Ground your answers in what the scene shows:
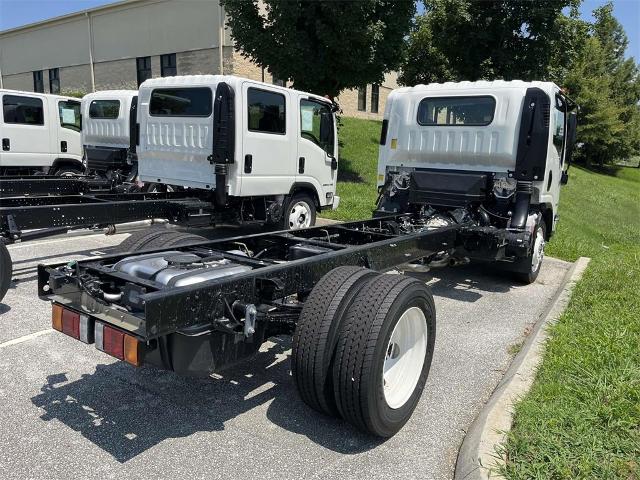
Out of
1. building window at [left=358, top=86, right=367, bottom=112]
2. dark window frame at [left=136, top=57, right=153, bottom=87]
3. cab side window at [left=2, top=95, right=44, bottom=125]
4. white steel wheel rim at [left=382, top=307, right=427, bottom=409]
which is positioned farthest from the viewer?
building window at [left=358, top=86, right=367, bottom=112]

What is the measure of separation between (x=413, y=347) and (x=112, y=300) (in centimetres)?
194

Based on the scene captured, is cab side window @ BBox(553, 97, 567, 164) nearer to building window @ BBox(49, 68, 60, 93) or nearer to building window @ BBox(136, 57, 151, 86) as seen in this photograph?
building window @ BBox(136, 57, 151, 86)

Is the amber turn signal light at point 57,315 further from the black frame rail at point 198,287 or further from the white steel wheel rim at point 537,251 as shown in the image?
the white steel wheel rim at point 537,251

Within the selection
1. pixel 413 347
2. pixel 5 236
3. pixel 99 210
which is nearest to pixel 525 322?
pixel 413 347

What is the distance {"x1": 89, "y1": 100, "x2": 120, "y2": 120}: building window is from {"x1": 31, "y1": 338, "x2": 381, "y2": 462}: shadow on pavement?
870 centimetres

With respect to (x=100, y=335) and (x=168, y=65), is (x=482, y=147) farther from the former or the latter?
(x=168, y=65)

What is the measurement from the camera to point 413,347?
369 cm

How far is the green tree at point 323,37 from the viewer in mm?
13461

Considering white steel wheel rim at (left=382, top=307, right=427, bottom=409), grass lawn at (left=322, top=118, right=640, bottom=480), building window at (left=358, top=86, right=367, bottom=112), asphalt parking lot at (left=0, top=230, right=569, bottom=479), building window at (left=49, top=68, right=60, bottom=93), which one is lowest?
asphalt parking lot at (left=0, top=230, right=569, bottom=479)

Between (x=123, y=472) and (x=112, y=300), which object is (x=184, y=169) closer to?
(x=112, y=300)

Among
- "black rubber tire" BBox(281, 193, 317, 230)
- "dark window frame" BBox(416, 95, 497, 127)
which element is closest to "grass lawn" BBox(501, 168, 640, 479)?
"dark window frame" BBox(416, 95, 497, 127)

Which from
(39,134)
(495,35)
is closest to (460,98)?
(39,134)

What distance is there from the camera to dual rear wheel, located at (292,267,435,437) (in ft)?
9.99

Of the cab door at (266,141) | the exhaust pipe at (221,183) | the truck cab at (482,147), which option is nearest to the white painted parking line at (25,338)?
the exhaust pipe at (221,183)
